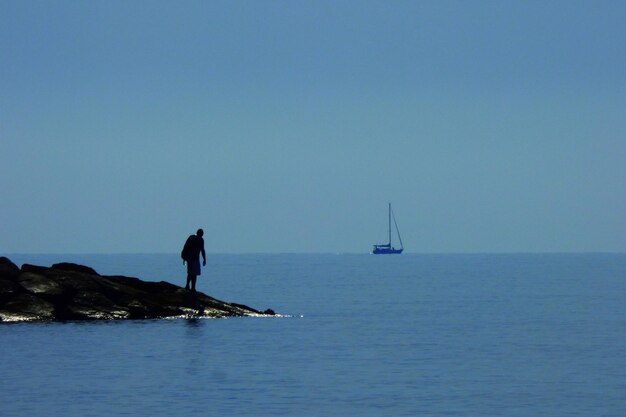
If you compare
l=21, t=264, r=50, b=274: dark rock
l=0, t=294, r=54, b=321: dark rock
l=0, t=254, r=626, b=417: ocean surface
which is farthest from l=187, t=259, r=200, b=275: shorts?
l=0, t=294, r=54, b=321: dark rock

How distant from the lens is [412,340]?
42531mm

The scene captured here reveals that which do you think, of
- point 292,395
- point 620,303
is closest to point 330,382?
point 292,395

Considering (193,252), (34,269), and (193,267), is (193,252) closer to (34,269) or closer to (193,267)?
(193,267)

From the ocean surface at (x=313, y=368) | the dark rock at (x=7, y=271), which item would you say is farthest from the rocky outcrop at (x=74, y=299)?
the ocean surface at (x=313, y=368)

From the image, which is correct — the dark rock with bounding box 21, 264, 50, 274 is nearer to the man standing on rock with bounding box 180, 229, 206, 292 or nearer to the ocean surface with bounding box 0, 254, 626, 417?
the ocean surface with bounding box 0, 254, 626, 417

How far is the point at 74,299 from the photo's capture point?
4353 centimetres

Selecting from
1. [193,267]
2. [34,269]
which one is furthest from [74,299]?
[193,267]

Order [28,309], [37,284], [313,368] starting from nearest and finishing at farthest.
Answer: [313,368]
[28,309]
[37,284]

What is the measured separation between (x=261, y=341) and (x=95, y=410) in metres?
15.0

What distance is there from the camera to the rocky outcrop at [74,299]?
1682 inches

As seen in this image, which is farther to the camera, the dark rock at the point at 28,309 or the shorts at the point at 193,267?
the shorts at the point at 193,267

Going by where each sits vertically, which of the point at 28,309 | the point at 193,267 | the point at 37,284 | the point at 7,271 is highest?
the point at 193,267

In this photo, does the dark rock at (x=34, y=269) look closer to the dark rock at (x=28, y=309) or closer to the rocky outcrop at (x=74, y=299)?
the rocky outcrop at (x=74, y=299)

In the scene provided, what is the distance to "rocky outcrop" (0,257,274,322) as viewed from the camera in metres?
42.7
